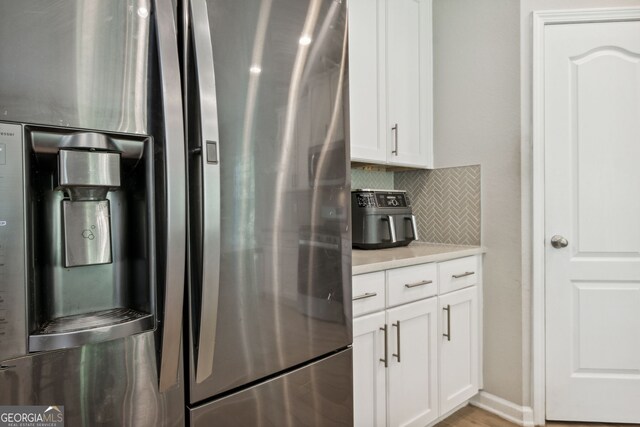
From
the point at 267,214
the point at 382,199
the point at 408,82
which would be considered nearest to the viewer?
the point at 267,214

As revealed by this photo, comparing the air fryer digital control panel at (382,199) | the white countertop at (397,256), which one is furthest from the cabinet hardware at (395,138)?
the white countertop at (397,256)

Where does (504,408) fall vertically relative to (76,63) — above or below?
below

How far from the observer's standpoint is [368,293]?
58.3 inches

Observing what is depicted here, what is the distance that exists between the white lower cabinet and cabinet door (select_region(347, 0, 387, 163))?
67 cm

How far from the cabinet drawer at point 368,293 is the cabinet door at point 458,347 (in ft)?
1.58

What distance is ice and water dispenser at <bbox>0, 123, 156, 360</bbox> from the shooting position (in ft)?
2.18

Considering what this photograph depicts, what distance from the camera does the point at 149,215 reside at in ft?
2.64

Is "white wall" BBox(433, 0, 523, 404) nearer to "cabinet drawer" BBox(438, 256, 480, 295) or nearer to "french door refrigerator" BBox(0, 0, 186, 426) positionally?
"cabinet drawer" BBox(438, 256, 480, 295)

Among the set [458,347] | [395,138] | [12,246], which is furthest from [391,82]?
[12,246]

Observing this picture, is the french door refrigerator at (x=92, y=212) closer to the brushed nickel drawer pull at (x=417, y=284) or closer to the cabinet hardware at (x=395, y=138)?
the brushed nickel drawer pull at (x=417, y=284)

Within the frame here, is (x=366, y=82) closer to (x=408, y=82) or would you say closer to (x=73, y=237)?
(x=408, y=82)

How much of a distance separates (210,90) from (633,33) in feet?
7.38

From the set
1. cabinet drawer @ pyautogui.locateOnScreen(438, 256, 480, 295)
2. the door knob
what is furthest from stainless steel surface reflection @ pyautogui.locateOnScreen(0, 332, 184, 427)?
the door knob

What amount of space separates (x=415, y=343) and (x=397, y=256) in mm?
403
